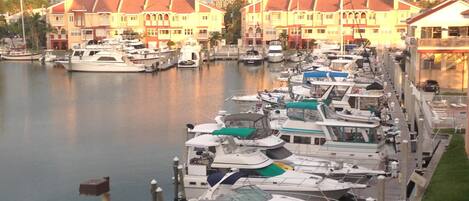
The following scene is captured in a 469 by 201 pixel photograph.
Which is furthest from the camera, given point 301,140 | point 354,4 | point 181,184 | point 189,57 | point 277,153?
point 354,4

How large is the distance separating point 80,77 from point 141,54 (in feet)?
37.8

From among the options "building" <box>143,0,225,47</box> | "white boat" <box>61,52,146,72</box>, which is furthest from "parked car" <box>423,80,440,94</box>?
"building" <box>143,0,225,47</box>

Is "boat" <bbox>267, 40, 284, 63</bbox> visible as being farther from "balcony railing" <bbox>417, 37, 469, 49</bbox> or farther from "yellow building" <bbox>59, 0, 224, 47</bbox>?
"balcony railing" <bbox>417, 37, 469, 49</bbox>

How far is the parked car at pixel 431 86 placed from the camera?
121 feet

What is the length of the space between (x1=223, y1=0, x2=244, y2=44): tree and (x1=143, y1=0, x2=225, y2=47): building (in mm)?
5045

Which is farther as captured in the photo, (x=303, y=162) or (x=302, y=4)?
(x=302, y=4)

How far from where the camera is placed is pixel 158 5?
105m

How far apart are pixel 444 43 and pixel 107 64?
4667cm

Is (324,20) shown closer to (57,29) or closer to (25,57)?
(57,29)

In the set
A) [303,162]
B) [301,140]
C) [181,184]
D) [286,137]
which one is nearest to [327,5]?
A: [286,137]

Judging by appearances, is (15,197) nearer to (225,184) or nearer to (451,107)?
(225,184)

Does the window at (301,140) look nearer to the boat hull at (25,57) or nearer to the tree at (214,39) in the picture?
the tree at (214,39)

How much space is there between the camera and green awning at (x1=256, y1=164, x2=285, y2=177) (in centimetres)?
2127

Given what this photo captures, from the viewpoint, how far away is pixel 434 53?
41.0 metres
